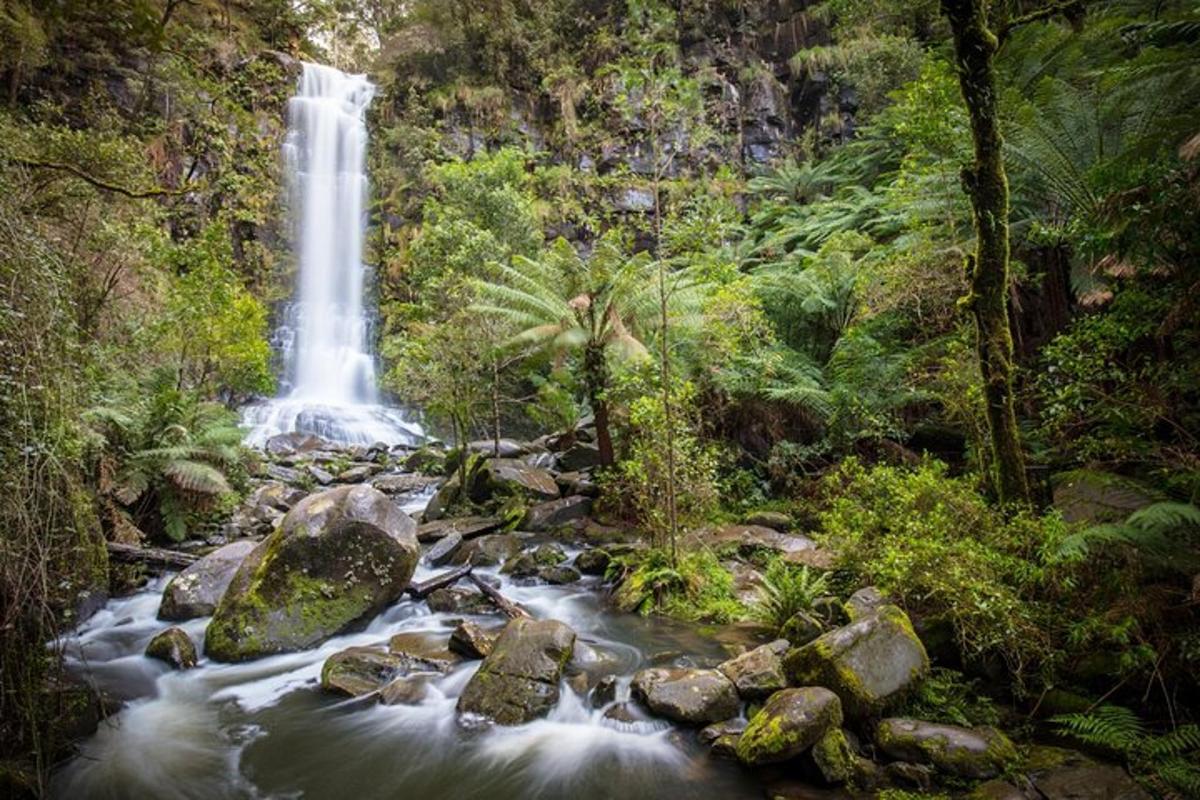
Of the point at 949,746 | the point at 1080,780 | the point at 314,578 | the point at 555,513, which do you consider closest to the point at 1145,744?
the point at 1080,780

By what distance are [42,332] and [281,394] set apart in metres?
17.3

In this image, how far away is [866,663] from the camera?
12.3 ft

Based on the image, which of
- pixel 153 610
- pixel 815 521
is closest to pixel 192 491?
pixel 153 610

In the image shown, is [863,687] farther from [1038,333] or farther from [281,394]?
[281,394]

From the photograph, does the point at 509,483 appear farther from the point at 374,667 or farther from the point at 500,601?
the point at 374,667

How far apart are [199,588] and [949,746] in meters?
6.52

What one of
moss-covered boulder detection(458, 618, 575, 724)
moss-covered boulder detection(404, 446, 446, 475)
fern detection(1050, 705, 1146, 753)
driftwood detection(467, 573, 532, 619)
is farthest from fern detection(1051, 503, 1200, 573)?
moss-covered boulder detection(404, 446, 446, 475)

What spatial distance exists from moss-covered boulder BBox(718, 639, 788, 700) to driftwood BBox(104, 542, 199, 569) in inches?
253

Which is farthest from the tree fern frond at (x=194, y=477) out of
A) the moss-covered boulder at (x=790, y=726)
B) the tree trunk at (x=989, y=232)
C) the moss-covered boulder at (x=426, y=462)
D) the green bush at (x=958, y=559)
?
the tree trunk at (x=989, y=232)

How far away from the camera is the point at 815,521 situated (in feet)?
25.1

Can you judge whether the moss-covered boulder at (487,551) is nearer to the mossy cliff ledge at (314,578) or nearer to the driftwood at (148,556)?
the mossy cliff ledge at (314,578)

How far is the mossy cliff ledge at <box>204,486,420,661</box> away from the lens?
5.33 meters

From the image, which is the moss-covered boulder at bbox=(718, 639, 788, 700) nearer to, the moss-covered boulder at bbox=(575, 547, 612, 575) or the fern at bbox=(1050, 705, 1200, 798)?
the fern at bbox=(1050, 705, 1200, 798)

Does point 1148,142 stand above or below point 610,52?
below
